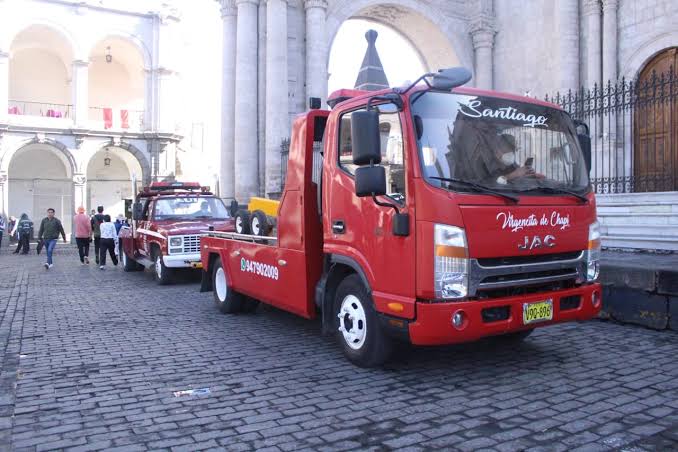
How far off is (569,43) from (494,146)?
55.7ft

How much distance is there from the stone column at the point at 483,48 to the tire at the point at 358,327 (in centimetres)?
2053

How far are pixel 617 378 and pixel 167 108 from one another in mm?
30324

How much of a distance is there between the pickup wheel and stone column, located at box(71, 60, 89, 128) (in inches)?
998

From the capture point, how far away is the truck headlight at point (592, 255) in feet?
17.7

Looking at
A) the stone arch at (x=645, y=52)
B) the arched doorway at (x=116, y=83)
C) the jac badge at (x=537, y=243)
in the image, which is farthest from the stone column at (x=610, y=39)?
the arched doorway at (x=116, y=83)

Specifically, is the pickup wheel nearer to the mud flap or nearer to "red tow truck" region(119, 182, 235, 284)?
the mud flap

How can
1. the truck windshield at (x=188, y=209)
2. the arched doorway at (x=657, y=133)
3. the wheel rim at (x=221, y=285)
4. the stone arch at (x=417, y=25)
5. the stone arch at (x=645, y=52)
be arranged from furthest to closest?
1. the stone arch at (x=417, y=25)
2. the stone arch at (x=645, y=52)
3. the arched doorway at (x=657, y=133)
4. the truck windshield at (x=188, y=209)
5. the wheel rim at (x=221, y=285)

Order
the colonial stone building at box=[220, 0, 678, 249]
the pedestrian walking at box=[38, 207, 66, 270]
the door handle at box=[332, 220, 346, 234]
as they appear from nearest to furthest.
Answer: the door handle at box=[332, 220, 346, 234] → the pedestrian walking at box=[38, 207, 66, 270] → the colonial stone building at box=[220, 0, 678, 249]

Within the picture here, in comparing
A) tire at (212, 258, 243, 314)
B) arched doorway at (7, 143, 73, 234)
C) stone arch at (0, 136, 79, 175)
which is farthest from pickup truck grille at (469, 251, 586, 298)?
arched doorway at (7, 143, 73, 234)

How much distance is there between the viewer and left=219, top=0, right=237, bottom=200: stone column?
2145 cm

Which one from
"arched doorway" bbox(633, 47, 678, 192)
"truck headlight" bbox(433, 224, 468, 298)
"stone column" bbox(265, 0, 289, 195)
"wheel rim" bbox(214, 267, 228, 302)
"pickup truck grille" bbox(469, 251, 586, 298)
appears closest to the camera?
"truck headlight" bbox(433, 224, 468, 298)

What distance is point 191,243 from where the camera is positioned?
Result: 1161 cm

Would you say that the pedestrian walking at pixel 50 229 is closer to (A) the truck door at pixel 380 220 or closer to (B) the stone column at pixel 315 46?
(B) the stone column at pixel 315 46

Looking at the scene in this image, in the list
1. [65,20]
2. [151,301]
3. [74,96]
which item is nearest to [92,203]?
[74,96]
